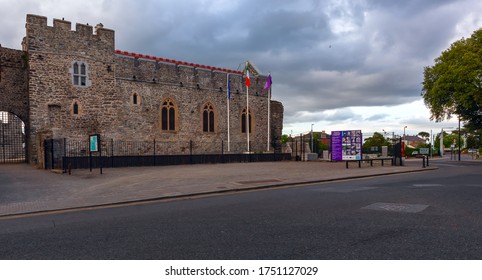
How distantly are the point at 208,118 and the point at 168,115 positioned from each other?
415cm

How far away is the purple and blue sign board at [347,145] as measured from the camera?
923 inches

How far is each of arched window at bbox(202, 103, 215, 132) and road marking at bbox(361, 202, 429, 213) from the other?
970 inches

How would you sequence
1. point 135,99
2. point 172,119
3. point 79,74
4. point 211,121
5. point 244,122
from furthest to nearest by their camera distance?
point 244,122
point 211,121
point 172,119
point 135,99
point 79,74

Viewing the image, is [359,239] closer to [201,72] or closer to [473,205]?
[473,205]

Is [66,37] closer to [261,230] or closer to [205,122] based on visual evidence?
[205,122]

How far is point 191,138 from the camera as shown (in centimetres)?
3105

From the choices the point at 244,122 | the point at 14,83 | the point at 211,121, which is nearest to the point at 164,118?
the point at 211,121

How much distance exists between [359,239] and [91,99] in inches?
959

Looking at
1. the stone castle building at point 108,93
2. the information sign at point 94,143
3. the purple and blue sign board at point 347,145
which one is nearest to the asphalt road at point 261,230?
the information sign at point 94,143

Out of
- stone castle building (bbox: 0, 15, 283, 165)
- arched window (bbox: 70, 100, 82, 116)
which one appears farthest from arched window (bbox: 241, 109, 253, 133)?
arched window (bbox: 70, 100, 82, 116)

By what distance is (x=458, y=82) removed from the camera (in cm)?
3134

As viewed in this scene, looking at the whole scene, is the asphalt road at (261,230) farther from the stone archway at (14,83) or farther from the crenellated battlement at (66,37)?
the stone archway at (14,83)

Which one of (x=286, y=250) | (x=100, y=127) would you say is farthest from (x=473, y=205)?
(x=100, y=127)

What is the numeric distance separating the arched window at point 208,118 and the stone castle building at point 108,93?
0.06m
